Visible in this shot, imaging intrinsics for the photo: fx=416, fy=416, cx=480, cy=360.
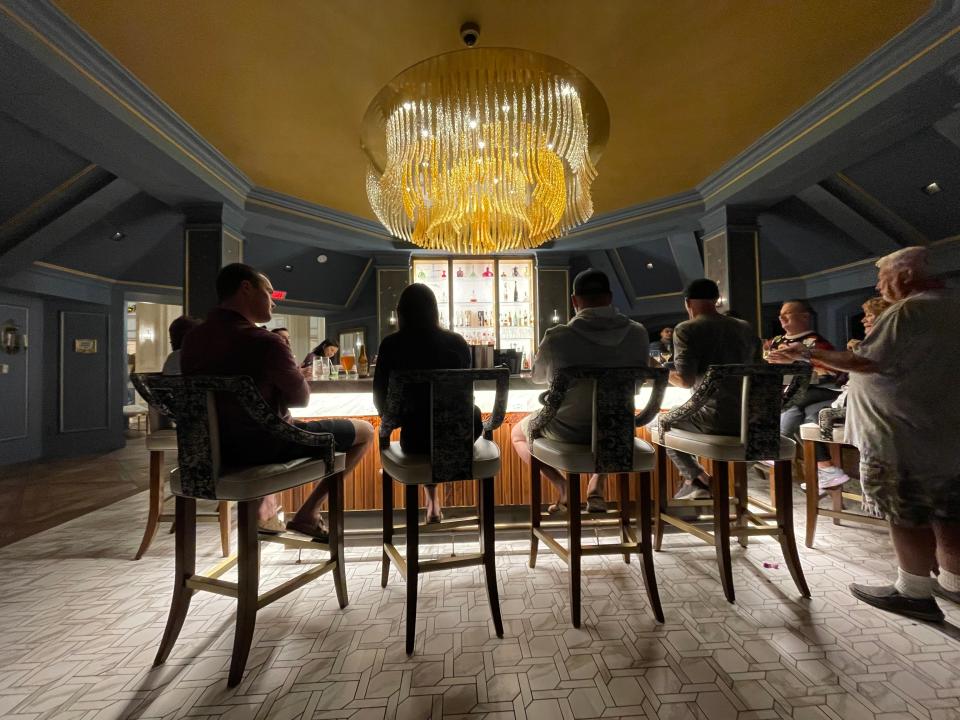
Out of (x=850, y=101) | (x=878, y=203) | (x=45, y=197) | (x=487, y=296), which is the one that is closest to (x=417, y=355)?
(x=850, y=101)

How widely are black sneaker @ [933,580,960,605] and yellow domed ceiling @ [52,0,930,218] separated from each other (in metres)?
2.93

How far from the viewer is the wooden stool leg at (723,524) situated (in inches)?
74.2

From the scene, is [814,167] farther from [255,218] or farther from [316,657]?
[255,218]

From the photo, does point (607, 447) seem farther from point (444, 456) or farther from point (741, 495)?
point (741, 495)

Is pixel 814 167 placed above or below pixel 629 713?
above

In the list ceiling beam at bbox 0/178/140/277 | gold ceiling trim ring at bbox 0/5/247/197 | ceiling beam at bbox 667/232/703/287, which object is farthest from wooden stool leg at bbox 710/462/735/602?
ceiling beam at bbox 0/178/140/277

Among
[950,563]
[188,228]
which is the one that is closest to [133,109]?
[188,228]

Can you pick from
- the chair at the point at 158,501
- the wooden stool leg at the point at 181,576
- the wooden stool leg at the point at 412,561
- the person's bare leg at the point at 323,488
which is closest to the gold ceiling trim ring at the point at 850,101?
the wooden stool leg at the point at 412,561

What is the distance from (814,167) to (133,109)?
530 centimetres

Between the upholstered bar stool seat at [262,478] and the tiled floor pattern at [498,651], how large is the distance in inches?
25.7

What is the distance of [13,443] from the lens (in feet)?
18.2

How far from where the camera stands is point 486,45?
2.50 m

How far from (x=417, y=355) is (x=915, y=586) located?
2.32 meters

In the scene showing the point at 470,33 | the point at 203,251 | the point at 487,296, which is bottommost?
the point at 487,296
